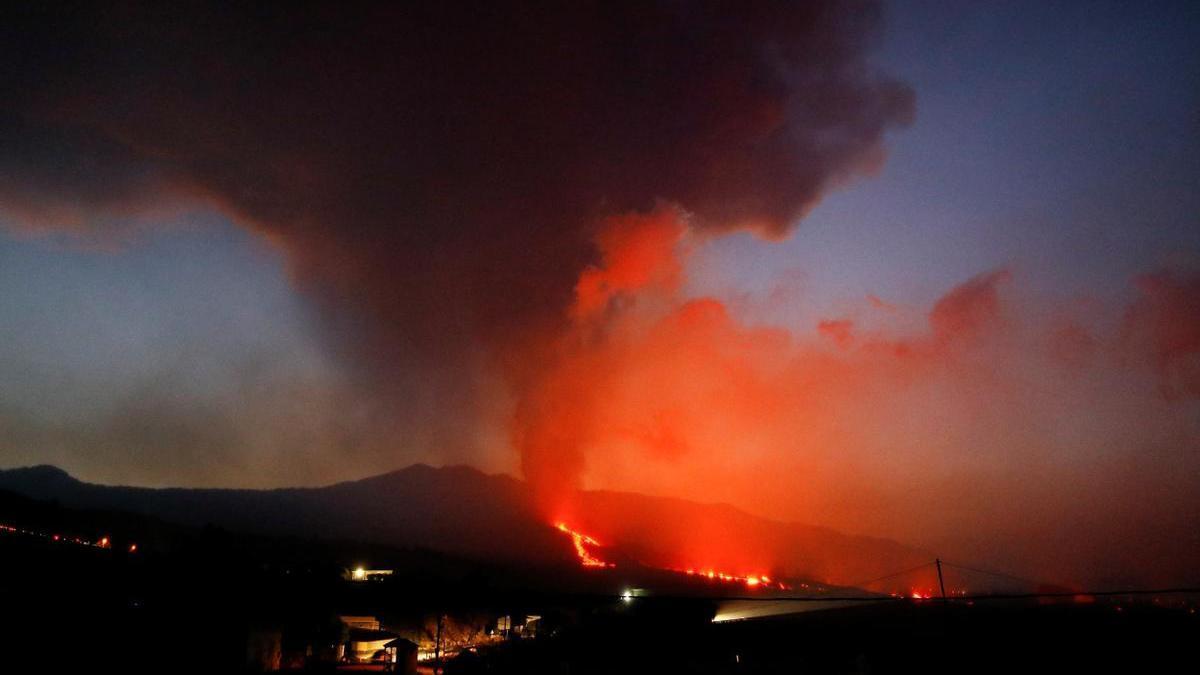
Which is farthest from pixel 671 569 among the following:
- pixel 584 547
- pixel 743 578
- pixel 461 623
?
pixel 461 623

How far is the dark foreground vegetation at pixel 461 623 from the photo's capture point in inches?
1244

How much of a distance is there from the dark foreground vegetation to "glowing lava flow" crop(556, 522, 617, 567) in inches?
2390

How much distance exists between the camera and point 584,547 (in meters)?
161

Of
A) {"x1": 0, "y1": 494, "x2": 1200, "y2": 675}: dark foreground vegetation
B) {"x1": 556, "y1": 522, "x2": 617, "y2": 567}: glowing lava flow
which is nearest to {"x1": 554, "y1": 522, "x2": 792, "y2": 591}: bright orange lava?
{"x1": 556, "y1": 522, "x2": 617, "y2": 567}: glowing lava flow

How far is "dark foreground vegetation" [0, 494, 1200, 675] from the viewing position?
3161 centimetres

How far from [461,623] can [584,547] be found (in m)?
103

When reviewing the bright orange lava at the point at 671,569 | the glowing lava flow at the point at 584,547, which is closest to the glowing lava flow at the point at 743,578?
the bright orange lava at the point at 671,569

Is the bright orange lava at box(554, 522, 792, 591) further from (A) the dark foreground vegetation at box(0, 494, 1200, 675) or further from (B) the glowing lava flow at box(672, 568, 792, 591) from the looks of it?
(A) the dark foreground vegetation at box(0, 494, 1200, 675)

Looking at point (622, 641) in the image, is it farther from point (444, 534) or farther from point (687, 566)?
point (444, 534)

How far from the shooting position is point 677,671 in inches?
1355

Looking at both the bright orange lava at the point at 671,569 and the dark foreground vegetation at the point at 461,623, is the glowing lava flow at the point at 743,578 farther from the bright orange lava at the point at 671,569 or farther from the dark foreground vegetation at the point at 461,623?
the dark foreground vegetation at the point at 461,623

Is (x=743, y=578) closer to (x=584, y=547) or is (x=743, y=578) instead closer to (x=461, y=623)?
(x=584, y=547)

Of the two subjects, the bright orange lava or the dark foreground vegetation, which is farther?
the bright orange lava

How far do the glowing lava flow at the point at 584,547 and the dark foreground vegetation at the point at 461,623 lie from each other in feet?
199
